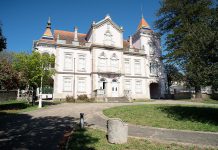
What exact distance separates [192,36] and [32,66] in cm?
1696

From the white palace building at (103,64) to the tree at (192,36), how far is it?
5938 millimetres

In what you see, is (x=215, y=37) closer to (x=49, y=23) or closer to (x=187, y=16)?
(x=187, y=16)

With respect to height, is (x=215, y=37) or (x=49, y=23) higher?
(x=49, y=23)

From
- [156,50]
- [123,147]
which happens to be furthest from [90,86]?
[123,147]

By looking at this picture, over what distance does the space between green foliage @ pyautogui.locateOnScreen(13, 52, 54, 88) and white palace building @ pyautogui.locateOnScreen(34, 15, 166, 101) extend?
727 centimetres

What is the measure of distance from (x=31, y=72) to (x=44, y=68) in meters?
1.87

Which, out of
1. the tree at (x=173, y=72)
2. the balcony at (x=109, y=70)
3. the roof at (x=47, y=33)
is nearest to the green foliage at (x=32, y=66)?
the balcony at (x=109, y=70)

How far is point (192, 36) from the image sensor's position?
34.2 feet

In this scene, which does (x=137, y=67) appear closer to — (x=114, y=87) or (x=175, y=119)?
(x=114, y=87)

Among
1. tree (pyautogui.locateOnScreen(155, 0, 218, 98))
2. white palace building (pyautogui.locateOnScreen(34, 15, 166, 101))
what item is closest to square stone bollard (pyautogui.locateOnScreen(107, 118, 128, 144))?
tree (pyautogui.locateOnScreen(155, 0, 218, 98))

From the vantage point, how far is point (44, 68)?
822 inches

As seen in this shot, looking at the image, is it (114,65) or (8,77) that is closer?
(8,77)

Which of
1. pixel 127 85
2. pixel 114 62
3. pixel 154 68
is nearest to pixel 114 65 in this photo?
pixel 114 62

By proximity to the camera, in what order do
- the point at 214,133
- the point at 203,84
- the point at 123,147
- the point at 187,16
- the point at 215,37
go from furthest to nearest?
the point at 187,16 < the point at 203,84 < the point at 215,37 < the point at 214,133 < the point at 123,147
